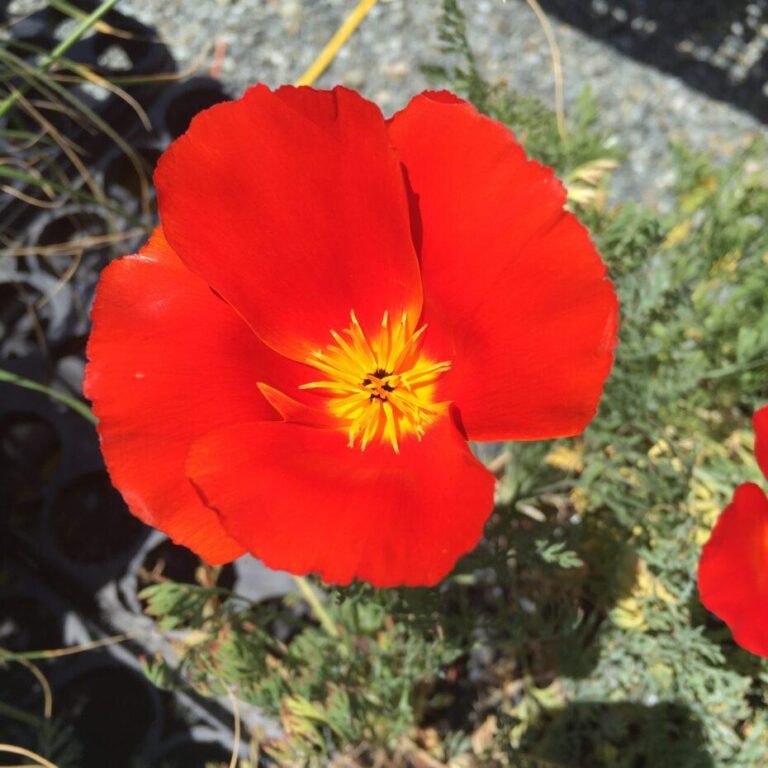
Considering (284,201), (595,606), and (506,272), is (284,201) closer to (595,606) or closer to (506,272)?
(506,272)

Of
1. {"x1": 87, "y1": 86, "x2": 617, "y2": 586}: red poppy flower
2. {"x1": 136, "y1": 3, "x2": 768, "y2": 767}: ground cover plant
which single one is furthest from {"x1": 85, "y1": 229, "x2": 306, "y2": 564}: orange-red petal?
{"x1": 136, "y1": 3, "x2": 768, "y2": 767}: ground cover plant

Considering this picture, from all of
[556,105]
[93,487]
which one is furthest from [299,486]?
[556,105]

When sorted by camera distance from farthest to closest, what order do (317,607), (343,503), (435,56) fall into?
(435,56) < (317,607) < (343,503)

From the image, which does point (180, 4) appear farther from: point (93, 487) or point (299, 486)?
point (299, 486)

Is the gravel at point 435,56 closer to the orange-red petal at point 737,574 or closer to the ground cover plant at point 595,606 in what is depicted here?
the ground cover plant at point 595,606

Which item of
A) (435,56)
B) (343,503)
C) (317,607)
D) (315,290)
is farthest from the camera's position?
(435,56)

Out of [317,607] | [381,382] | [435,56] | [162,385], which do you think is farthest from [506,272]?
[435,56]
